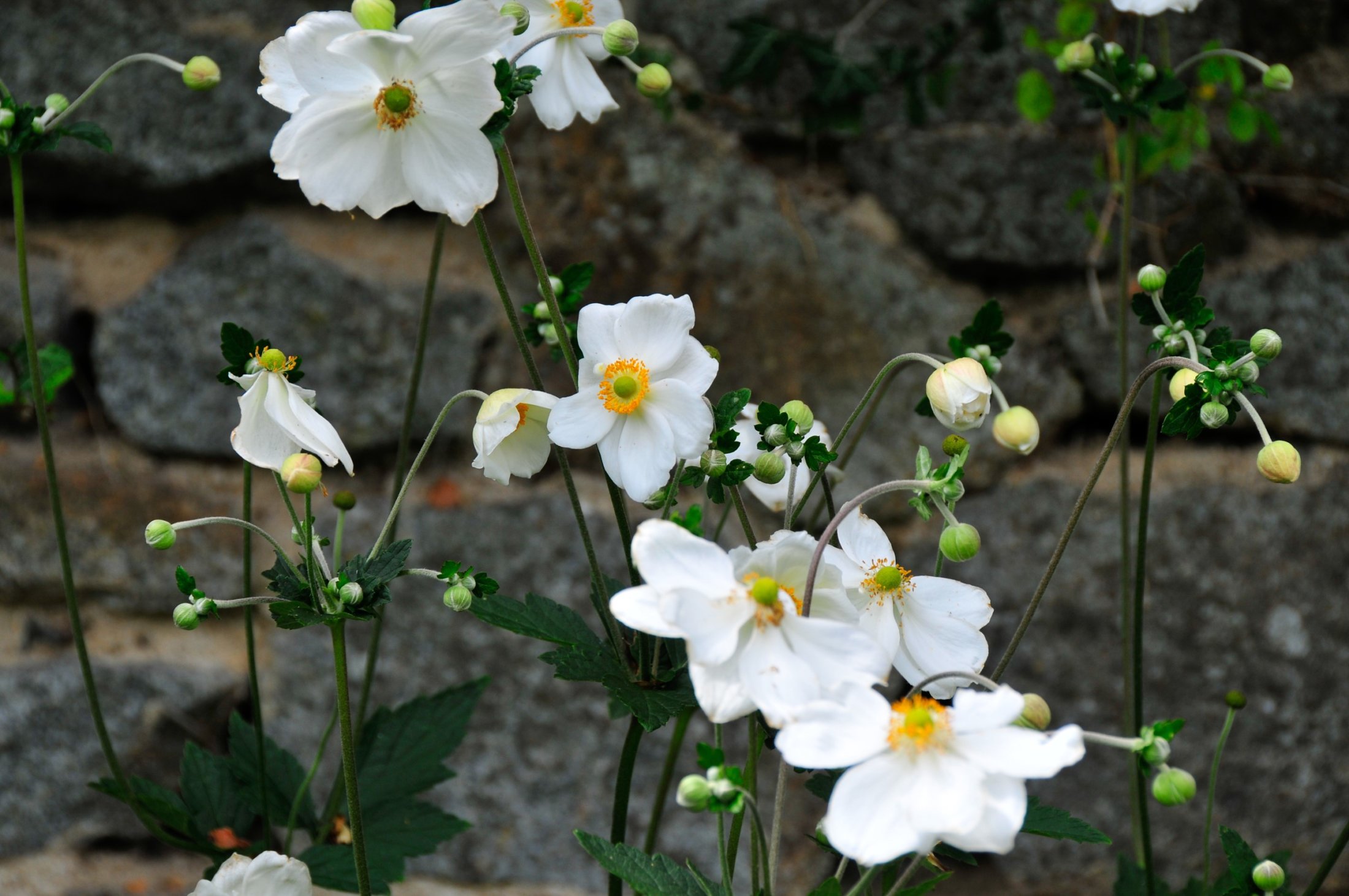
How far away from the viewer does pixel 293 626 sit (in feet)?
2.19

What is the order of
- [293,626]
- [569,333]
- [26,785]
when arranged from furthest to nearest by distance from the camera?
1. [26,785]
2. [569,333]
3. [293,626]

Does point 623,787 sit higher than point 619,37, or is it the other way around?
point 619,37

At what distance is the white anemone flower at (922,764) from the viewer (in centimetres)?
51

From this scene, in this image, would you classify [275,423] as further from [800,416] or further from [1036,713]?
[1036,713]

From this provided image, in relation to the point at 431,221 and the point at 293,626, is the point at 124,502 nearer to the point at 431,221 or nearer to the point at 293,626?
the point at 431,221

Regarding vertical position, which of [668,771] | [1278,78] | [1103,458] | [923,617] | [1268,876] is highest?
[1278,78]

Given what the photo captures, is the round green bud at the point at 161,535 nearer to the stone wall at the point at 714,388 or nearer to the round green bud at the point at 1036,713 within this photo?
the round green bud at the point at 1036,713

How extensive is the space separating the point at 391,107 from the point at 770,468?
31 cm

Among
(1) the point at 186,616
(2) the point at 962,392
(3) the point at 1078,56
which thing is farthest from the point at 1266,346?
(1) the point at 186,616

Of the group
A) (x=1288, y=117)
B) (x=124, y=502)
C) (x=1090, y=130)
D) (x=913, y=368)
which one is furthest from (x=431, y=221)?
(x=1288, y=117)

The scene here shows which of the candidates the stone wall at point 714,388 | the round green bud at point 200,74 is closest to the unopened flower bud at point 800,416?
the round green bud at point 200,74

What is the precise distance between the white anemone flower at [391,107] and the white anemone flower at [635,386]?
110mm

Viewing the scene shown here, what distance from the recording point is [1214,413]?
617mm

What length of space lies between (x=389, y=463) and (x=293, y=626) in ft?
2.31
